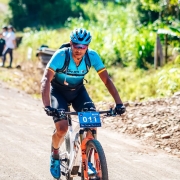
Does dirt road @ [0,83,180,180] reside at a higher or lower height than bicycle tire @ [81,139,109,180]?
lower

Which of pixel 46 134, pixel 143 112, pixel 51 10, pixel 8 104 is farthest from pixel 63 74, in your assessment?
pixel 51 10

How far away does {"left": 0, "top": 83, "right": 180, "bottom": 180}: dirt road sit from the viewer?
21.4ft

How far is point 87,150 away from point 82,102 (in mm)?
792

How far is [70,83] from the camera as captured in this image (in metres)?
5.69

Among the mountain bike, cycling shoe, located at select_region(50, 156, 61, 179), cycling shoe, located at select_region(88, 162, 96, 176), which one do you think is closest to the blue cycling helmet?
the mountain bike

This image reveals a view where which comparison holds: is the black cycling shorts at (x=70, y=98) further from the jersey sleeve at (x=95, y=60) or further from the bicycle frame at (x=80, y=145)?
the jersey sleeve at (x=95, y=60)

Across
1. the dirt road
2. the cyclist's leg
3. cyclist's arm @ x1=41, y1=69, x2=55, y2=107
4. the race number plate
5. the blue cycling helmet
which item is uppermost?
the blue cycling helmet

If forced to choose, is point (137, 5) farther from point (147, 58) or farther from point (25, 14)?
point (25, 14)

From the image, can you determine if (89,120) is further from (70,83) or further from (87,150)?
(70,83)

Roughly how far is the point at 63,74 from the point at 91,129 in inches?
32.9

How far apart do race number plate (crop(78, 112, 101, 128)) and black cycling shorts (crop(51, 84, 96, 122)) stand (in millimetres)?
498

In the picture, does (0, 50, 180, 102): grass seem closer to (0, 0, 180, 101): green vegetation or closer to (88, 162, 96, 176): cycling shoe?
(0, 0, 180, 101): green vegetation

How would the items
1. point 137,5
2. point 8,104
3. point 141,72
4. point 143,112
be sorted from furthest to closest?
point 137,5
point 141,72
point 8,104
point 143,112

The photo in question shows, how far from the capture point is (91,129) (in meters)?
5.18
